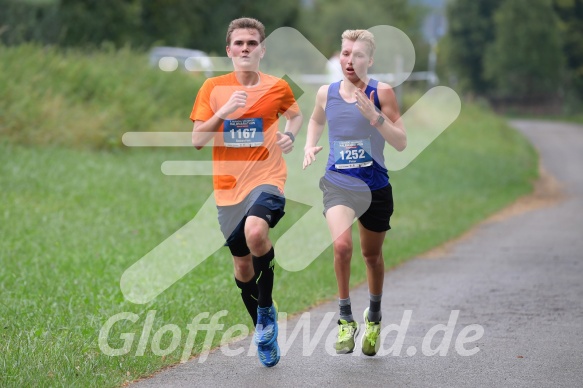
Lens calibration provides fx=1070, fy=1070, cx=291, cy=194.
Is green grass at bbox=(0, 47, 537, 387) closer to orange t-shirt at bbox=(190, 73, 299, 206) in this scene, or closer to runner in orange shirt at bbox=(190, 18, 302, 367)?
runner in orange shirt at bbox=(190, 18, 302, 367)

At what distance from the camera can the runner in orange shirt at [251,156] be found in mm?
6711

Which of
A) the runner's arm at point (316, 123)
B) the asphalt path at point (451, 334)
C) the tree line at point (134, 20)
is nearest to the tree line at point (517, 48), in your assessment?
the tree line at point (134, 20)

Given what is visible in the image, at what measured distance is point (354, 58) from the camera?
23.1ft

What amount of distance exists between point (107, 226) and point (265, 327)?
6563 mm

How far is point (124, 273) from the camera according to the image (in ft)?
34.0

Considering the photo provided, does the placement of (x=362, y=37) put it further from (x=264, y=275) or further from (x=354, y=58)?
(x=264, y=275)

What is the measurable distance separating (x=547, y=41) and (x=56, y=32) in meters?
41.7

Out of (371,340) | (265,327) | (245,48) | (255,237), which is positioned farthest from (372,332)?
(245,48)

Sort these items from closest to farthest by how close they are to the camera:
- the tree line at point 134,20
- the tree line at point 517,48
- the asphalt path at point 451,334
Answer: the asphalt path at point 451,334
the tree line at point 134,20
the tree line at point 517,48

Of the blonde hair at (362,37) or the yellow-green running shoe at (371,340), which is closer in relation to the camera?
the blonde hair at (362,37)

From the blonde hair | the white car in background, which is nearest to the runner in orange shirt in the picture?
the blonde hair

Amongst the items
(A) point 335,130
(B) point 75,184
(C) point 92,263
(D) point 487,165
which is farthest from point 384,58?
(A) point 335,130

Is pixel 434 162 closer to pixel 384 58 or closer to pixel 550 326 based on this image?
pixel 550 326

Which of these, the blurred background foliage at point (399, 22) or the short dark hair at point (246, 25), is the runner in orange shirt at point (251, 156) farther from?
the blurred background foliage at point (399, 22)
